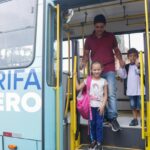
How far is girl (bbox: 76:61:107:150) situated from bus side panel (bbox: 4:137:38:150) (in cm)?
69

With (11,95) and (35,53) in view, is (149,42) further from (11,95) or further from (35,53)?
(11,95)

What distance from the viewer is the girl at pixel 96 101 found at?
3.30 meters

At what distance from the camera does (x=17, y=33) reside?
336cm

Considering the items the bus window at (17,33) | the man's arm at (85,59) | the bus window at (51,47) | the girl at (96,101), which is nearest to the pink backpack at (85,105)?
the girl at (96,101)

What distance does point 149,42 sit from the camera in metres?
2.94

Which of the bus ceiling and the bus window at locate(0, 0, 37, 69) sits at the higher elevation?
the bus ceiling

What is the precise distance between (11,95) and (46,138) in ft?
2.24

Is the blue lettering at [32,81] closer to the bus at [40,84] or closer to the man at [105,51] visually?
the bus at [40,84]

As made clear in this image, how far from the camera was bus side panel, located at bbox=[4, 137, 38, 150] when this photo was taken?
122 inches

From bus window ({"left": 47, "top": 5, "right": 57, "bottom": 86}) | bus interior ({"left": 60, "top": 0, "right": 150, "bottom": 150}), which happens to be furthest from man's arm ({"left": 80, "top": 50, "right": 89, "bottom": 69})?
bus window ({"left": 47, "top": 5, "right": 57, "bottom": 86})

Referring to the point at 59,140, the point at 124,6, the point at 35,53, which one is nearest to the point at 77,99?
the point at 59,140

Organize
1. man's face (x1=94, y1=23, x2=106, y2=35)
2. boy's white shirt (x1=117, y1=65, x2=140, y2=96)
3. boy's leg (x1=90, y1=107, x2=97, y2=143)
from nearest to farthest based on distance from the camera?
boy's leg (x1=90, y1=107, x2=97, y2=143) < man's face (x1=94, y1=23, x2=106, y2=35) < boy's white shirt (x1=117, y1=65, x2=140, y2=96)

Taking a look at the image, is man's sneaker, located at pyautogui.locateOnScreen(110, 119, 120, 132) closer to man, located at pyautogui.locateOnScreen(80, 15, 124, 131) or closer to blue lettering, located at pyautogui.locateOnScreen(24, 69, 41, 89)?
man, located at pyautogui.locateOnScreen(80, 15, 124, 131)

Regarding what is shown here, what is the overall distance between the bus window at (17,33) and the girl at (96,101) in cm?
77
